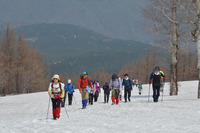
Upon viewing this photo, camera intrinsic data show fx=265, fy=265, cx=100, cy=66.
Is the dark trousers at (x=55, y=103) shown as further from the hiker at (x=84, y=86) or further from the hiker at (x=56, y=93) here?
the hiker at (x=84, y=86)

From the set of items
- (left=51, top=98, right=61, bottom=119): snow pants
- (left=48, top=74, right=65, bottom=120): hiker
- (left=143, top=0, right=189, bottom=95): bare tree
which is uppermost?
(left=143, top=0, right=189, bottom=95): bare tree

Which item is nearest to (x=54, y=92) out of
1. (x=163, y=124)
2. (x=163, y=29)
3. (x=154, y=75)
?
(x=163, y=124)

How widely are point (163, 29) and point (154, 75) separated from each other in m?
9.02

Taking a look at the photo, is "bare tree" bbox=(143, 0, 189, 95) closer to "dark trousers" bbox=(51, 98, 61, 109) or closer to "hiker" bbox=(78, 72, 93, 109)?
"hiker" bbox=(78, 72, 93, 109)

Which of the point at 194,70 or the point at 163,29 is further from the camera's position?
the point at 194,70

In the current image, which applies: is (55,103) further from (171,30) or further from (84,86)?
(171,30)

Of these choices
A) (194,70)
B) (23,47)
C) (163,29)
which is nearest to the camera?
(163,29)

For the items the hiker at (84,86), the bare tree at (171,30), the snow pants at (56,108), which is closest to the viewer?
the snow pants at (56,108)

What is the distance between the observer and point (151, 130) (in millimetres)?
7223

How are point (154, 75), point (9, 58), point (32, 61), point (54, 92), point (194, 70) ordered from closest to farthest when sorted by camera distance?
point (54, 92) → point (154, 75) → point (9, 58) → point (32, 61) → point (194, 70)

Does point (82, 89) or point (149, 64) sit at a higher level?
point (149, 64)

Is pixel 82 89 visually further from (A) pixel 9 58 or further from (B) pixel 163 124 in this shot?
(A) pixel 9 58

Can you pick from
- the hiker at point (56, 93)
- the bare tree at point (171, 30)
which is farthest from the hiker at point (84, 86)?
the bare tree at point (171, 30)

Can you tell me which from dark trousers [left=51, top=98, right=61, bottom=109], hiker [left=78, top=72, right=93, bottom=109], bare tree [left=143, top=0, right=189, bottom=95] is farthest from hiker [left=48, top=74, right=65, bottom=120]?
bare tree [left=143, top=0, right=189, bottom=95]
